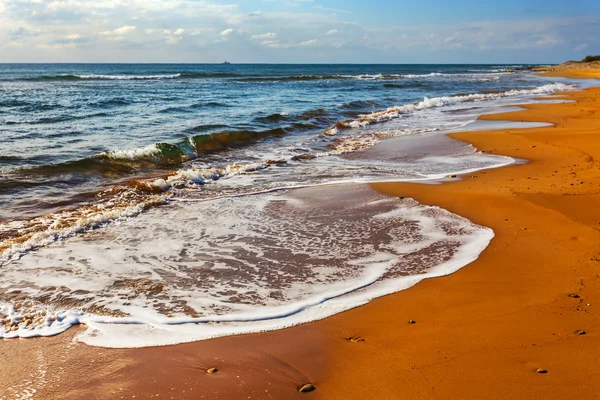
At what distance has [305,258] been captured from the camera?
5.16 meters

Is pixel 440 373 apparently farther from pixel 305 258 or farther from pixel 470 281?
pixel 305 258

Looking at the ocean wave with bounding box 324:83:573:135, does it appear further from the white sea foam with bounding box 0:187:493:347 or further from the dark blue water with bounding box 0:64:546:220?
the white sea foam with bounding box 0:187:493:347

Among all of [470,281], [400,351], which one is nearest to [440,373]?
[400,351]

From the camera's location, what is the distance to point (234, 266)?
498cm

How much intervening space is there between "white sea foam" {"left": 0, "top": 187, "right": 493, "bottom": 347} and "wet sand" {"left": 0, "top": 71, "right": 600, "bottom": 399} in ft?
0.72

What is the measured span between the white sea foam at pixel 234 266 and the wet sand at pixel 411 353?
0.22 m

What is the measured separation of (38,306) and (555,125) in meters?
15.5

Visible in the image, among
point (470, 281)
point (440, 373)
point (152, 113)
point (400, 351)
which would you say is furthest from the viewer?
point (152, 113)

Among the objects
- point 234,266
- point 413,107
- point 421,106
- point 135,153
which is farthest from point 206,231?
point 421,106

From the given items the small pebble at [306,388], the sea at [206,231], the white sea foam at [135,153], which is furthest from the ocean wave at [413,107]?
the small pebble at [306,388]

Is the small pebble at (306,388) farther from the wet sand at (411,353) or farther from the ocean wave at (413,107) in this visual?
the ocean wave at (413,107)

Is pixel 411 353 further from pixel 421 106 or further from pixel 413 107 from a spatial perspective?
pixel 421 106

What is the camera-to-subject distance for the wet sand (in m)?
2.98

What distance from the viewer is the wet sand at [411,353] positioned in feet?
9.77
